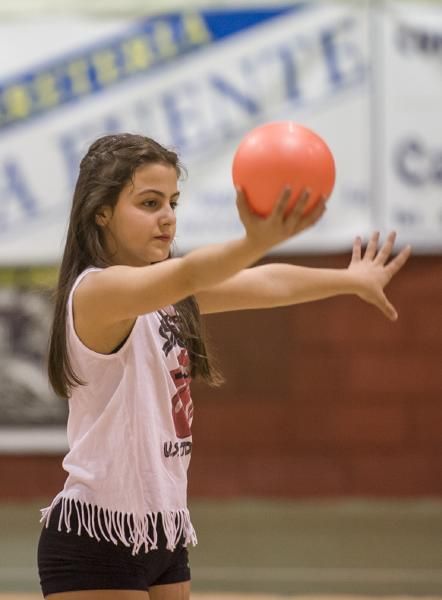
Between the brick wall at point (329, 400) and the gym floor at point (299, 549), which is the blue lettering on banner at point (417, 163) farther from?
the gym floor at point (299, 549)

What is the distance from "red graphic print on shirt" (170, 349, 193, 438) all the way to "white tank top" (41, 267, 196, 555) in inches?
1.8

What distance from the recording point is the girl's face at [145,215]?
2.09m

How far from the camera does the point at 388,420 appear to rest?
5918 mm

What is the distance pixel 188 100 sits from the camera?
19.5 feet

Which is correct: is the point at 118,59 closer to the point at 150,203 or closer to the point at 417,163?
the point at 417,163

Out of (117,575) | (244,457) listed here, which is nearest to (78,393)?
(117,575)

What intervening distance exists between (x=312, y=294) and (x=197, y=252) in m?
0.61

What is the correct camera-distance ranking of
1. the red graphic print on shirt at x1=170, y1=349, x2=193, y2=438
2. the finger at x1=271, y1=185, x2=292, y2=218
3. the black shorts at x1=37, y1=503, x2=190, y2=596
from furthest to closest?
the red graphic print on shirt at x1=170, y1=349, x2=193, y2=438 < the black shorts at x1=37, y1=503, x2=190, y2=596 < the finger at x1=271, y1=185, x2=292, y2=218

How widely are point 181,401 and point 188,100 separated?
398 centimetres

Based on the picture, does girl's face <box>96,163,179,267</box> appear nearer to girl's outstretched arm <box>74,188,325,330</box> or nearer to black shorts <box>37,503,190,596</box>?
girl's outstretched arm <box>74,188,325,330</box>

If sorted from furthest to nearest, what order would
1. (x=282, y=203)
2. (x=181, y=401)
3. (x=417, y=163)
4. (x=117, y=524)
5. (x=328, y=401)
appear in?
1. (x=328, y=401)
2. (x=417, y=163)
3. (x=181, y=401)
4. (x=117, y=524)
5. (x=282, y=203)

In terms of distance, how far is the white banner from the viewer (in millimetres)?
5793

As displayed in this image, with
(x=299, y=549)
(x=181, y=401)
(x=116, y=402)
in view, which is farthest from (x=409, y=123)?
(x=116, y=402)

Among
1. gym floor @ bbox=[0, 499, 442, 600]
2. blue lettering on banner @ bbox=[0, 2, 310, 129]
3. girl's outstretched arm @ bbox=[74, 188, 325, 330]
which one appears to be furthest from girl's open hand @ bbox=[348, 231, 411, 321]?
blue lettering on banner @ bbox=[0, 2, 310, 129]
